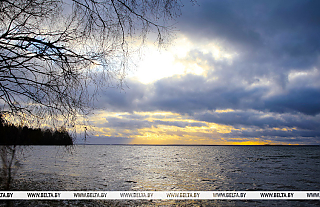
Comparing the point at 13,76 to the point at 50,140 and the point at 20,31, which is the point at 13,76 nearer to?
Result: the point at 20,31

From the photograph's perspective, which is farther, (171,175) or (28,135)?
(171,175)

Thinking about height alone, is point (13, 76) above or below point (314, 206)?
above

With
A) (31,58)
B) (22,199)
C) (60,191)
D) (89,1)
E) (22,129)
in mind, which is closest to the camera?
(89,1)

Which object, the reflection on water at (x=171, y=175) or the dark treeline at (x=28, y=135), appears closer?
the dark treeline at (x=28, y=135)

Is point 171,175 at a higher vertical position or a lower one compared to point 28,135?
lower

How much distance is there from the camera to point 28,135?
439cm

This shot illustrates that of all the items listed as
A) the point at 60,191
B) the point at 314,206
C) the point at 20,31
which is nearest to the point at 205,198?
the point at 314,206

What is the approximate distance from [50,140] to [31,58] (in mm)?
1945

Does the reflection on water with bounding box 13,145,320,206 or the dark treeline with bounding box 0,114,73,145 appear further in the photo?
the reflection on water with bounding box 13,145,320,206

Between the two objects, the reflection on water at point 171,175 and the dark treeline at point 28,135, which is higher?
the dark treeline at point 28,135

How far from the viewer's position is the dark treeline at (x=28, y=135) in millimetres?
4090

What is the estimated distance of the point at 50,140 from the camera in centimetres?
441

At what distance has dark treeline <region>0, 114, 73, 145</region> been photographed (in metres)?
4.09

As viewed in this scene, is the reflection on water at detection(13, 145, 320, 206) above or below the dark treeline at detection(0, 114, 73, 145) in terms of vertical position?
below
